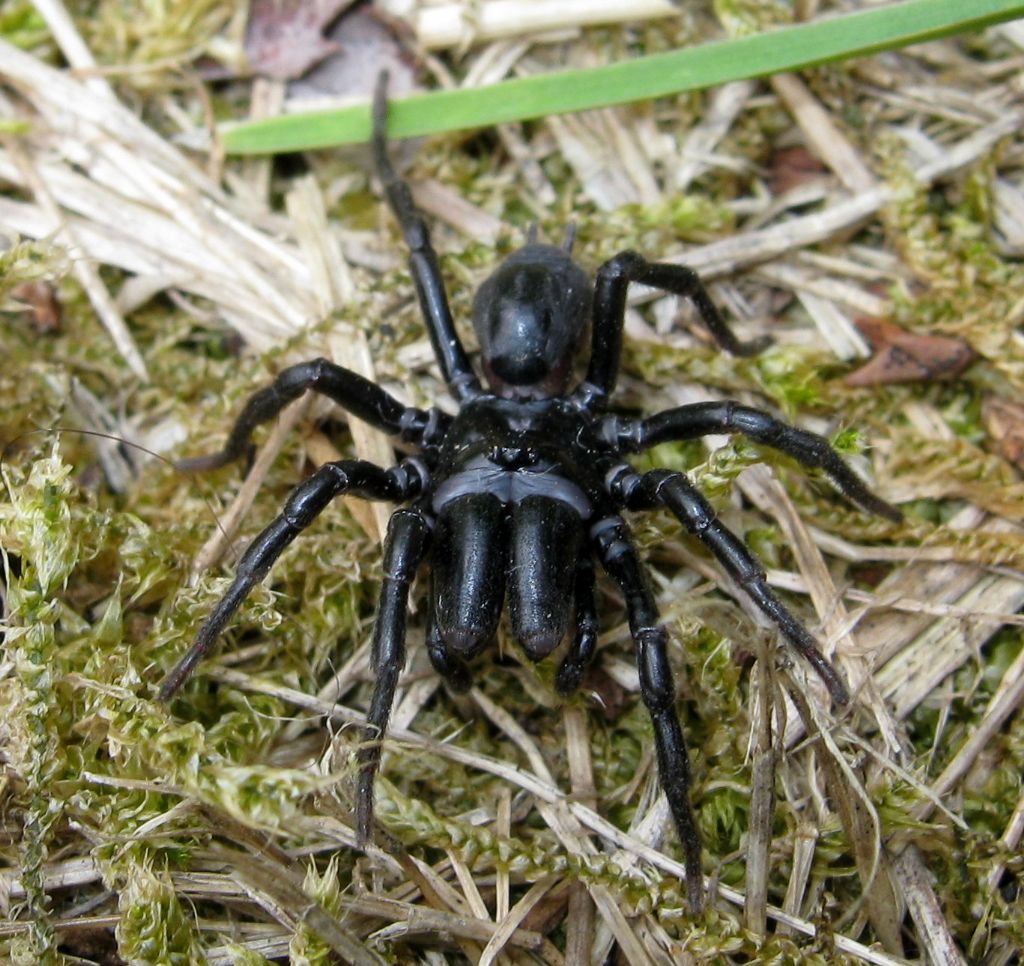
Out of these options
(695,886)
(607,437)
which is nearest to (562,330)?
(607,437)

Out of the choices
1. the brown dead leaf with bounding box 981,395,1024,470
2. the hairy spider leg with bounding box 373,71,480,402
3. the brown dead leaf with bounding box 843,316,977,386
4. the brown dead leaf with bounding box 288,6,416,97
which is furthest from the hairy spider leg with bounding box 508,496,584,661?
the brown dead leaf with bounding box 288,6,416,97

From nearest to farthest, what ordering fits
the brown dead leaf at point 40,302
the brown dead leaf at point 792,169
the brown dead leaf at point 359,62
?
the brown dead leaf at point 40,302, the brown dead leaf at point 792,169, the brown dead leaf at point 359,62

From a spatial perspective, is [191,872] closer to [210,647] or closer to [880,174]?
[210,647]

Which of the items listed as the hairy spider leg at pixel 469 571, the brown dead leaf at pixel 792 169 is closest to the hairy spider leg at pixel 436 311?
the hairy spider leg at pixel 469 571

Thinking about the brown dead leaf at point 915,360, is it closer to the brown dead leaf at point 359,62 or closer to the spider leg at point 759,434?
the spider leg at point 759,434

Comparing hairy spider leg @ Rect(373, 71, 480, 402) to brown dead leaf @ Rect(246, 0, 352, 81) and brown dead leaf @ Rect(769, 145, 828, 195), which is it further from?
brown dead leaf @ Rect(769, 145, 828, 195)

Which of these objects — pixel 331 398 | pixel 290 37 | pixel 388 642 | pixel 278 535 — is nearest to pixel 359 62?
pixel 290 37

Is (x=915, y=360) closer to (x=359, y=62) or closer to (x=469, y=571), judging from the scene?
(x=469, y=571)
